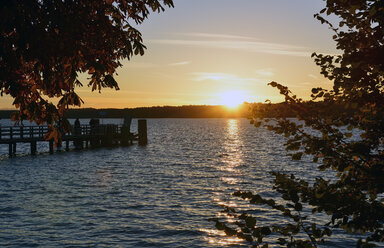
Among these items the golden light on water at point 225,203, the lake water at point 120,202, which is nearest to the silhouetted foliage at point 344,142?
the golden light on water at point 225,203

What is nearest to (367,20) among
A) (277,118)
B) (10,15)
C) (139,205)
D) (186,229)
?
(277,118)

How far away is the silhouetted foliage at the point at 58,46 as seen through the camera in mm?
5168

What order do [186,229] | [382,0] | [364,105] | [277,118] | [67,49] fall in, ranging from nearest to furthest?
[382,0], [364,105], [277,118], [67,49], [186,229]

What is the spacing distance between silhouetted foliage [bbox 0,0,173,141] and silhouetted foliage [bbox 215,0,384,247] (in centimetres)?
245

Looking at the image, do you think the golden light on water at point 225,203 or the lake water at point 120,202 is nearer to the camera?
the golden light on water at point 225,203

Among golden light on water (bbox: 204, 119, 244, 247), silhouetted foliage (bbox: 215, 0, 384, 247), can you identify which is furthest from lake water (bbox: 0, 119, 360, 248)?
silhouetted foliage (bbox: 215, 0, 384, 247)

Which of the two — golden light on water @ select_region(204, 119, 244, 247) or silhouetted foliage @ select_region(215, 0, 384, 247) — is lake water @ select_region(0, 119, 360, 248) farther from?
silhouetted foliage @ select_region(215, 0, 384, 247)

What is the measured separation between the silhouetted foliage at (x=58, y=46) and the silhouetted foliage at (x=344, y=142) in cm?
245

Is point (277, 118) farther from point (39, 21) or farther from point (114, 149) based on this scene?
point (114, 149)

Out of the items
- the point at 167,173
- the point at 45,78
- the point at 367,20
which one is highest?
the point at 367,20

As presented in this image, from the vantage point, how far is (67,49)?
5.16m

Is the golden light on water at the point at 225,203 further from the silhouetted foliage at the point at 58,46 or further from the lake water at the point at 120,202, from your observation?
the silhouetted foliage at the point at 58,46

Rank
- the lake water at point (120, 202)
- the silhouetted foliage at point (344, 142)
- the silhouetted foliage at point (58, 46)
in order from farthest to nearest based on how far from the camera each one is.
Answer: the lake water at point (120, 202), the silhouetted foliage at point (58, 46), the silhouetted foliage at point (344, 142)

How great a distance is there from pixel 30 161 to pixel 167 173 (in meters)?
15.2
